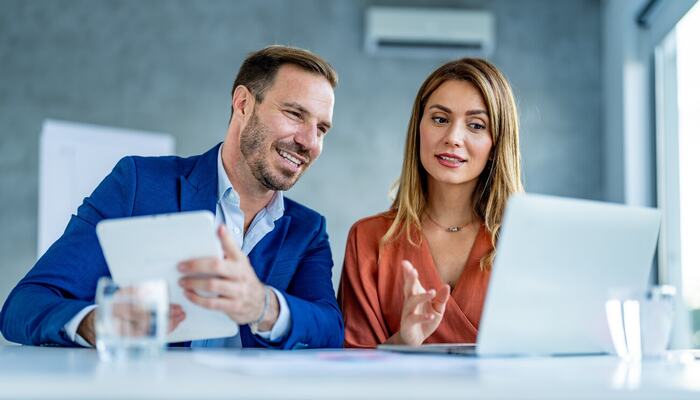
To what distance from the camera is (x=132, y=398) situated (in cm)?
82

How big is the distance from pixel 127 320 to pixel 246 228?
41.9 inches

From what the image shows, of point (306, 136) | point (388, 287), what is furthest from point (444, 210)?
point (306, 136)

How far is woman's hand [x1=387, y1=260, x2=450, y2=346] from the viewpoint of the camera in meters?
1.68

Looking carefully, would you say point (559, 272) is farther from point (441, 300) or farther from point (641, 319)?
point (441, 300)

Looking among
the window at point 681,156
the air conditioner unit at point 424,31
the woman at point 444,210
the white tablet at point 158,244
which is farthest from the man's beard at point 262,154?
the air conditioner unit at point 424,31

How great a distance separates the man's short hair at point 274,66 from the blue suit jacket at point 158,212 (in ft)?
0.97

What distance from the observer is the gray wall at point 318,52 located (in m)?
4.46

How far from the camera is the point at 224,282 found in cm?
130

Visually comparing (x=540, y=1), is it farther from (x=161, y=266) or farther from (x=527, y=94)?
(x=161, y=266)

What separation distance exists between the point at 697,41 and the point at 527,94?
137 cm

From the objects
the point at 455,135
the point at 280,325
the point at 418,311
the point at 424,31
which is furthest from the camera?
the point at 424,31

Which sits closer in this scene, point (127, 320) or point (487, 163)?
point (127, 320)

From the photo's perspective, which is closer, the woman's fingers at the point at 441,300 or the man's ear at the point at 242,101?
the woman's fingers at the point at 441,300

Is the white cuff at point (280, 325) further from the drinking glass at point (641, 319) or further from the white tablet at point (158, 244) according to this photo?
the drinking glass at point (641, 319)
